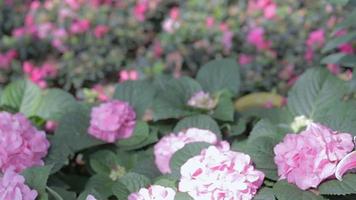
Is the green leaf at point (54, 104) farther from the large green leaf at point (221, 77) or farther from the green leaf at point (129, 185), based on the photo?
the green leaf at point (129, 185)

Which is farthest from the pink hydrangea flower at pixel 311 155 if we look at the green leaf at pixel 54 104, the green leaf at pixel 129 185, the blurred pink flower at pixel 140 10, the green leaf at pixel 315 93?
the blurred pink flower at pixel 140 10

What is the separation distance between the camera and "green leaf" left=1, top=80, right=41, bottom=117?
2.02 metres

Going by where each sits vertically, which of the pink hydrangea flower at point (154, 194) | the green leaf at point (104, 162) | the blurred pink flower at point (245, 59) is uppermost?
the pink hydrangea flower at point (154, 194)

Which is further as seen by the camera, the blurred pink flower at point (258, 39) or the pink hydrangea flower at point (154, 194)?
the blurred pink flower at point (258, 39)

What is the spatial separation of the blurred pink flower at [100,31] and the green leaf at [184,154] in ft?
7.51

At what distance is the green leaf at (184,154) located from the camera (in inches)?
58.6

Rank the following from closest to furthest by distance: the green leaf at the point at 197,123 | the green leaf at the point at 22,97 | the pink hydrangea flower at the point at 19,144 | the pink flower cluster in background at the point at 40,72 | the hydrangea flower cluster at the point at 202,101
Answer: the pink hydrangea flower at the point at 19,144 → the green leaf at the point at 197,123 → the hydrangea flower cluster at the point at 202,101 → the green leaf at the point at 22,97 → the pink flower cluster in background at the point at 40,72

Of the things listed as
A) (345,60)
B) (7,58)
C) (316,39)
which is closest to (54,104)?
(345,60)

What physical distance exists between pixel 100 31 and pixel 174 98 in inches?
74.8

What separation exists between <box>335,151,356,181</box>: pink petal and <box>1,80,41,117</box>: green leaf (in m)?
1.04

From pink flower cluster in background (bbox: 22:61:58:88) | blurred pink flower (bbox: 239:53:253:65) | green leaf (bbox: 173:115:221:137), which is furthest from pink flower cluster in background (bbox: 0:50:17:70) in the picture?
green leaf (bbox: 173:115:221:137)

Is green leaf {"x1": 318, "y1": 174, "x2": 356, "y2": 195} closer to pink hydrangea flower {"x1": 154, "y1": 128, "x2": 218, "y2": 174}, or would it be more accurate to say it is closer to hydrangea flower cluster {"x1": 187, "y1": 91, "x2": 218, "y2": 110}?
pink hydrangea flower {"x1": 154, "y1": 128, "x2": 218, "y2": 174}

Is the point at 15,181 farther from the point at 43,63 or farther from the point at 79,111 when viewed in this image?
the point at 43,63

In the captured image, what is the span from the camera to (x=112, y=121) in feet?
5.98
